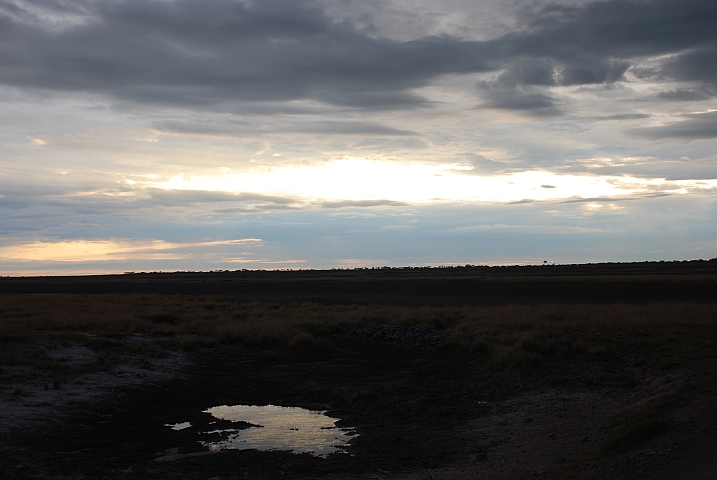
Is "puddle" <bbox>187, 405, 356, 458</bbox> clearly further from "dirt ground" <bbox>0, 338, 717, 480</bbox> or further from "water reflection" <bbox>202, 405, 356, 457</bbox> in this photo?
"dirt ground" <bbox>0, 338, 717, 480</bbox>

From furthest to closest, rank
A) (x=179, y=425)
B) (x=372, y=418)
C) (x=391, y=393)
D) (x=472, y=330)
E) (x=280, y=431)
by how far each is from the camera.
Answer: (x=472, y=330), (x=391, y=393), (x=372, y=418), (x=179, y=425), (x=280, y=431)

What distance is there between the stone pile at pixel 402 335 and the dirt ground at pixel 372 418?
125 inches

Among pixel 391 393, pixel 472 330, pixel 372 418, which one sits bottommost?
pixel 372 418

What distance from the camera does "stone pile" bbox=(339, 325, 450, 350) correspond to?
23.9m

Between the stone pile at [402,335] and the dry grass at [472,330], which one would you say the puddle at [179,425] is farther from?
the stone pile at [402,335]

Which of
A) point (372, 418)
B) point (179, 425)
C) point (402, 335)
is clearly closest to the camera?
point (179, 425)

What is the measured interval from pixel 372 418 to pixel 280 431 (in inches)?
86.1

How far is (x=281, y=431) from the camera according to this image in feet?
40.1

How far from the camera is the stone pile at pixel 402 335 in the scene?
939 inches

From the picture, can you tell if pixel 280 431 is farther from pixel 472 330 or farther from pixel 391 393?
pixel 472 330

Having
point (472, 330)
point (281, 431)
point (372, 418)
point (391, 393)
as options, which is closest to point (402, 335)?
point (472, 330)

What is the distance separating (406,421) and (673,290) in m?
48.1

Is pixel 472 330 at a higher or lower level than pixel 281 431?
Result: higher

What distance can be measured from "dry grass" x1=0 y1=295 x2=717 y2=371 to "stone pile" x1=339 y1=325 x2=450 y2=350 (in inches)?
25.9
